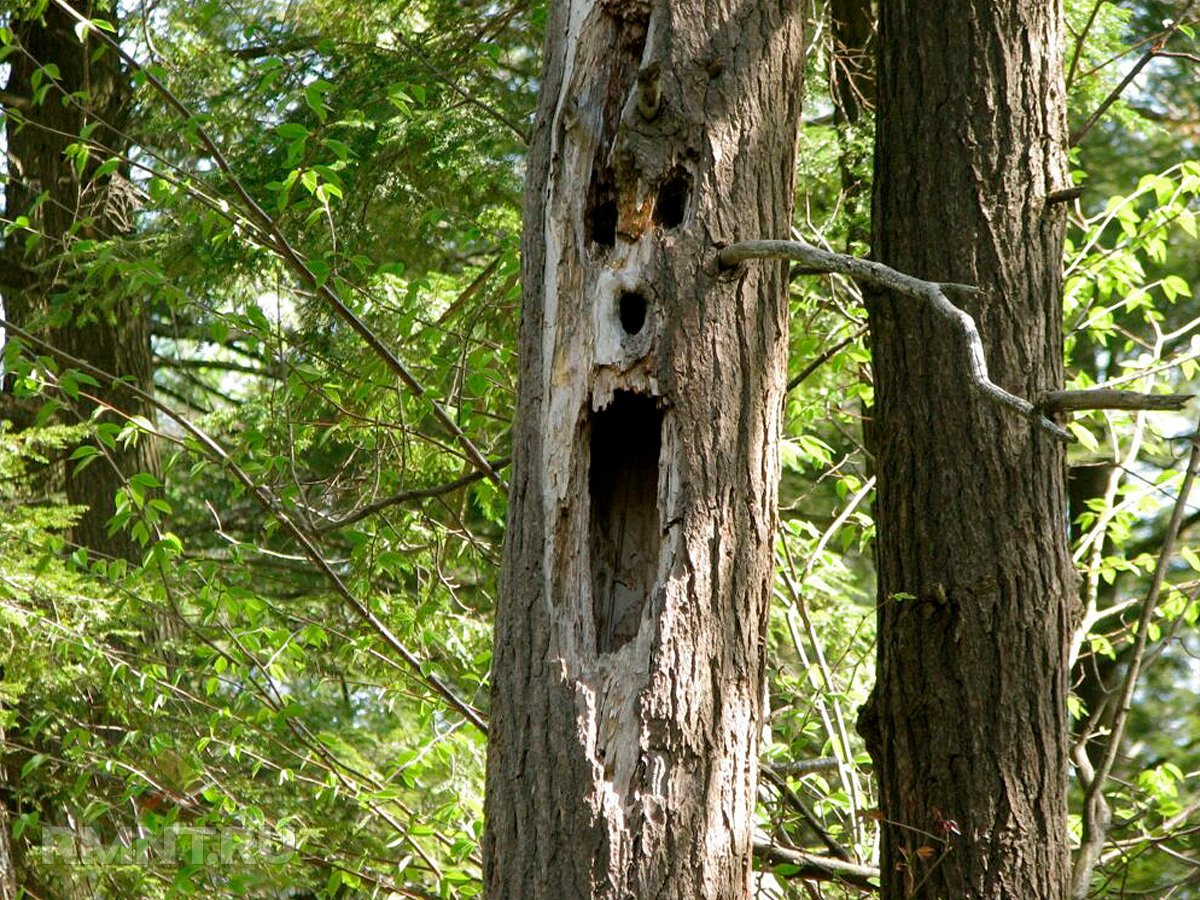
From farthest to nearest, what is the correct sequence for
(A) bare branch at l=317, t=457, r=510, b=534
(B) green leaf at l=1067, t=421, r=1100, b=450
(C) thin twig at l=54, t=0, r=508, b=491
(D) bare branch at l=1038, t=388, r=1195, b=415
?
(B) green leaf at l=1067, t=421, r=1100, b=450
(A) bare branch at l=317, t=457, r=510, b=534
(C) thin twig at l=54, t=0, r=508, b=491
(D) bare branch at l=1038, t=388, r=1195, b=415

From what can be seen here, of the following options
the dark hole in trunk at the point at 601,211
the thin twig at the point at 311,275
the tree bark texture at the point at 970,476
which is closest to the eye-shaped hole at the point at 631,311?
the dark hole in trunk at the point at 601,211

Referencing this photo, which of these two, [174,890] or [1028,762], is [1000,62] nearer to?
[1028,762]

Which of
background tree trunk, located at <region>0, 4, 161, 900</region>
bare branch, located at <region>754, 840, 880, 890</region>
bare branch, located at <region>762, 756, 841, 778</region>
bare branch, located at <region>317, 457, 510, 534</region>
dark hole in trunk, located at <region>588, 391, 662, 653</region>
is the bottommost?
bare branch, located at <region>754, 840, 880, 890</region>

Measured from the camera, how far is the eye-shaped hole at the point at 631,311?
271 centimetres

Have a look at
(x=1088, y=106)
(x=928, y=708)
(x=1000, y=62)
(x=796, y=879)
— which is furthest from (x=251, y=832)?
(x=1088, y=106)

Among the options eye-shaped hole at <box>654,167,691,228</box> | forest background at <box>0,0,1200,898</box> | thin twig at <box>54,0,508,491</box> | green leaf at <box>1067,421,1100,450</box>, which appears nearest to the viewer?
eye-shaped hole at <box>654,167,691,228</box>

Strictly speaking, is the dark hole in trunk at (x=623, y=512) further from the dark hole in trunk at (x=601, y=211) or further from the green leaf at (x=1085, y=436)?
the green leaf at (x=1085, y=436)

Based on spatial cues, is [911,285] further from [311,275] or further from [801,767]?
[311,275]

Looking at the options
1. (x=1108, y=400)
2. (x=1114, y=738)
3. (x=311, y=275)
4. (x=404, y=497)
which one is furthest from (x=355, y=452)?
(x=1108, y=400)

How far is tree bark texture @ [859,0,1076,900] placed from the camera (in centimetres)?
382

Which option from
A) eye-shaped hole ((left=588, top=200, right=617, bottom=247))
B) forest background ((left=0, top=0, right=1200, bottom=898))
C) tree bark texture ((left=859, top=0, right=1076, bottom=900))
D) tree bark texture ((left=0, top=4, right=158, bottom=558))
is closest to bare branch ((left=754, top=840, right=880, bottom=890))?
forest background ((left=0, top=0, right=1200, bottom=898))

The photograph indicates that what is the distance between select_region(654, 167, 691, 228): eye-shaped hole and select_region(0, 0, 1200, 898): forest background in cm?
184

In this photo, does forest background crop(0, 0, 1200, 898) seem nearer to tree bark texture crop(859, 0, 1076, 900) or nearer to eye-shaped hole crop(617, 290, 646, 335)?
tree bark texture crop(859, 0, 1076, 900)

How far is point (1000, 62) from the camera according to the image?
13.7 ft
